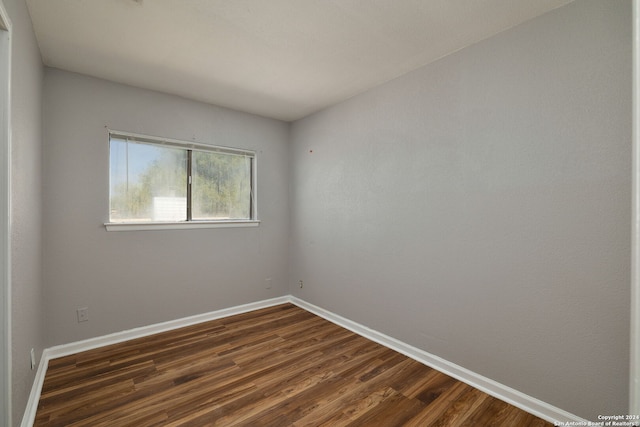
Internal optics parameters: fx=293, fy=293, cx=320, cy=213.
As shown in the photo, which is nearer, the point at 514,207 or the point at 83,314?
the point at 514,207

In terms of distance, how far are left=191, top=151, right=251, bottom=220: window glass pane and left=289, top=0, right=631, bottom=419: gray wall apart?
1517mm

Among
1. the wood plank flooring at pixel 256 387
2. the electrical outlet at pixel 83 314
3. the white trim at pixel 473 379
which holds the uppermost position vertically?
the electrical outlet at pixel 83 314

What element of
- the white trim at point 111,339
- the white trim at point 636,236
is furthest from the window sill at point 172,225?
the white trim at point 636,236

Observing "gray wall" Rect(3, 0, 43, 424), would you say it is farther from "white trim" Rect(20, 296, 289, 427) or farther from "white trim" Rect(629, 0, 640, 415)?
"white trim" Rect(629, 0, 640, 415)

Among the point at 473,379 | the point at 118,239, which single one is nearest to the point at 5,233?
the point at 118,239

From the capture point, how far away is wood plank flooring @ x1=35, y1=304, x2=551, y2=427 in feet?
6.02

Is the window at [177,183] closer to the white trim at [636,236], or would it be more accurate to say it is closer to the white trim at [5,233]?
the white trim at [5,233]

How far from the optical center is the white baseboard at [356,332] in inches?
72.1

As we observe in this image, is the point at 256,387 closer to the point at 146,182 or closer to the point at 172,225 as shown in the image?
the point at 172,225

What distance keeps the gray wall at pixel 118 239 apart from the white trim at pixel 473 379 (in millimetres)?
1612

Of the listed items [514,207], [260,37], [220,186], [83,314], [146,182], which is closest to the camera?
[514,207]

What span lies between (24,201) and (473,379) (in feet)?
10.7

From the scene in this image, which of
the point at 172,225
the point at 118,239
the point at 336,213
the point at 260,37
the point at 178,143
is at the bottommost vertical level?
the point at 118,239

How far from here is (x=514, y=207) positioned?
78.3 inches
